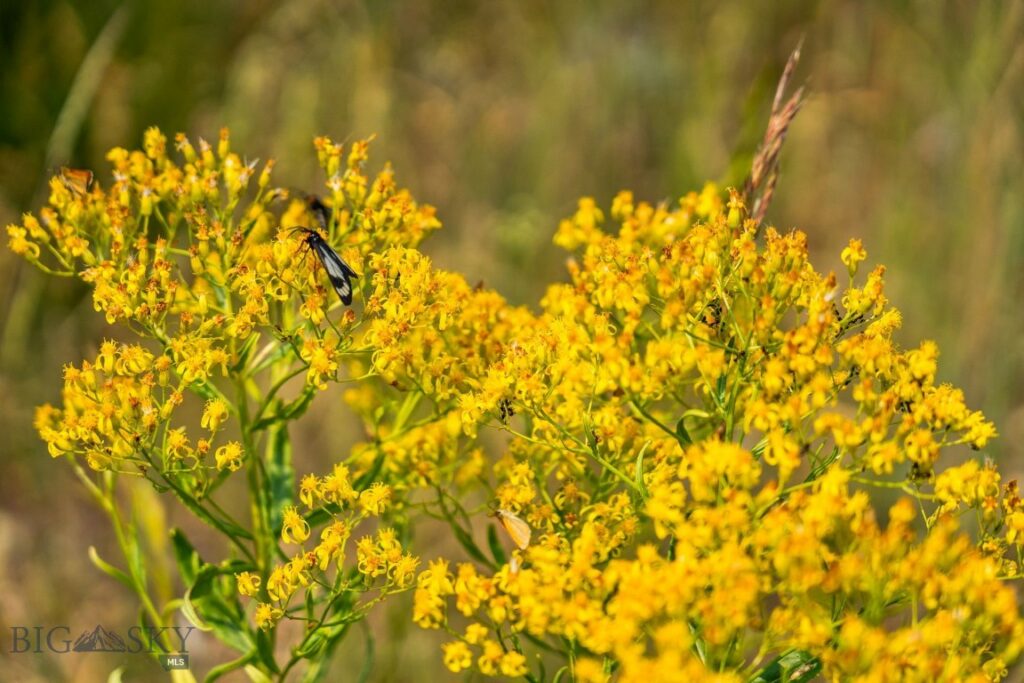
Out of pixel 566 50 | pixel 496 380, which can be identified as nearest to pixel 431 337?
pixel 496 380

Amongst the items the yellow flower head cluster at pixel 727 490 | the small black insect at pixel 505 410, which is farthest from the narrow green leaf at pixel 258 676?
the small black insect at pixel 505 410

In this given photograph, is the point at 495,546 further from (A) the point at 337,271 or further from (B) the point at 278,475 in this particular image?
(A) the point at 337,271

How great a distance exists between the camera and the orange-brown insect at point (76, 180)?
2453 millimetres

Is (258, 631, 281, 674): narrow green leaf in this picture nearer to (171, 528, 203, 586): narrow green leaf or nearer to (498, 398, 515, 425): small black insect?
(171, 528, 203, 586): narrow green leaf

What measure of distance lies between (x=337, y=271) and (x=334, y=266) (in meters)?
0.02

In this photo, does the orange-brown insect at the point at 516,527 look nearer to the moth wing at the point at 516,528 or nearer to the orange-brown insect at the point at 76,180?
the moth wing at the point at 516,528

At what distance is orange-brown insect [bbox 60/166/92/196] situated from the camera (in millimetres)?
2453

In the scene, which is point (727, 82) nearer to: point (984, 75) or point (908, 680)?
point (984, 75)

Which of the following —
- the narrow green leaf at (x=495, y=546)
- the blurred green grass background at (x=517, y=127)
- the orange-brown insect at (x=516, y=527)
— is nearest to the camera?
the orange-brown insect at (x=516, y=527)

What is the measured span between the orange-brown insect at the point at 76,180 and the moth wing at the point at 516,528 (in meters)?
1.25

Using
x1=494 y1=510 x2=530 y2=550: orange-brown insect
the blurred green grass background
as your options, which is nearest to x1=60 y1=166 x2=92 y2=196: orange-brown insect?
x1=494 y1=510 x2=530 y2=550: orange-brown insect

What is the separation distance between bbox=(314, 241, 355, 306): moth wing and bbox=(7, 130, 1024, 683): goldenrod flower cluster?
0.13ft

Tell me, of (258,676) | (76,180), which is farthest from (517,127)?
(258,676)

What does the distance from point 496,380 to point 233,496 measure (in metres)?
3.41
